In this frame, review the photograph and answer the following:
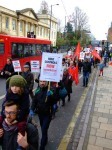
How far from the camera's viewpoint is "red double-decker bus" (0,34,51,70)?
55.1 feet

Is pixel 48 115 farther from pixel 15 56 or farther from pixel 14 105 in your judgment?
pixel 15 56

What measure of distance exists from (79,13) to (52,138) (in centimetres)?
6975

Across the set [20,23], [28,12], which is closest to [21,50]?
[20,23]

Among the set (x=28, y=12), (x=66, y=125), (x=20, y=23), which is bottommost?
(x=66, y=125)

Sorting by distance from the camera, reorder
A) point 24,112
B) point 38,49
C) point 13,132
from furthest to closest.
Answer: point 38,49
point 24,112
point 13,132

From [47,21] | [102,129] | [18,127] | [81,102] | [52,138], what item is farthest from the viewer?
[47,21]

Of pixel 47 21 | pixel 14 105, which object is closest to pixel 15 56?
pixel 14 105

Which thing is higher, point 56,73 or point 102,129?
point 56,73

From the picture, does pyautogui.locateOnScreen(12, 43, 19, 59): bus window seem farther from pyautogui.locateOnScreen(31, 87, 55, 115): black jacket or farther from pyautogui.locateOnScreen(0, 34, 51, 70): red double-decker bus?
pyautogui.locateOnScreen(31, 87, 55, 115): black jacket

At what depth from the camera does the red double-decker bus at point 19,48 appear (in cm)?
1678

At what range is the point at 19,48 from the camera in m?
18.4

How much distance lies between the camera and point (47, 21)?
70562 mm

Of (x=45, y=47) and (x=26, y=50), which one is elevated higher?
(x=45, y=47)

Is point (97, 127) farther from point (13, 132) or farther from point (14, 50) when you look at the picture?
point (14, 50)
